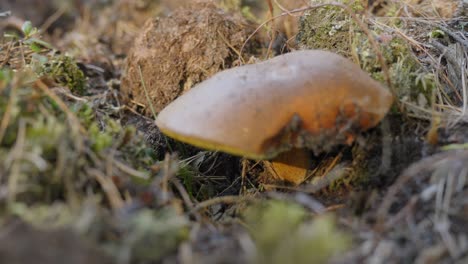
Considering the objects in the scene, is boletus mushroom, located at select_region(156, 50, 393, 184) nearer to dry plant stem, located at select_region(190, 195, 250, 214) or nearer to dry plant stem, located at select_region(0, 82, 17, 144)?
dry plant stem, located at select_region(190, 195, 250, 214)

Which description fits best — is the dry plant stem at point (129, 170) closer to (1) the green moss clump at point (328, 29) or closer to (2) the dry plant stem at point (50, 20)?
(1) the green moss clump at point (328, 29)

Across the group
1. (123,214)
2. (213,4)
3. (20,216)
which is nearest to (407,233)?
(123,214)

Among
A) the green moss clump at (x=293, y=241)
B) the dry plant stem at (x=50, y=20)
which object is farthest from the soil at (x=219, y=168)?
the dry plant stem at (x=50, y=20)

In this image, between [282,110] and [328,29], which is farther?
[328,29]

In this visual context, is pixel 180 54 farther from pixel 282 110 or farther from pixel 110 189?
pixel 110 189

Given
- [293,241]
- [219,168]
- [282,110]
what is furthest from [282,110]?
[219,168]

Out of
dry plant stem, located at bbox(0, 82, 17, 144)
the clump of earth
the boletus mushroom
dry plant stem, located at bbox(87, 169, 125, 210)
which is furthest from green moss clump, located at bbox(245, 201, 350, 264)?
the clump of earth

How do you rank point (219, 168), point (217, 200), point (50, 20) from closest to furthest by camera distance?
point (217, 200)
point (219, 168)
point (50, 20)
